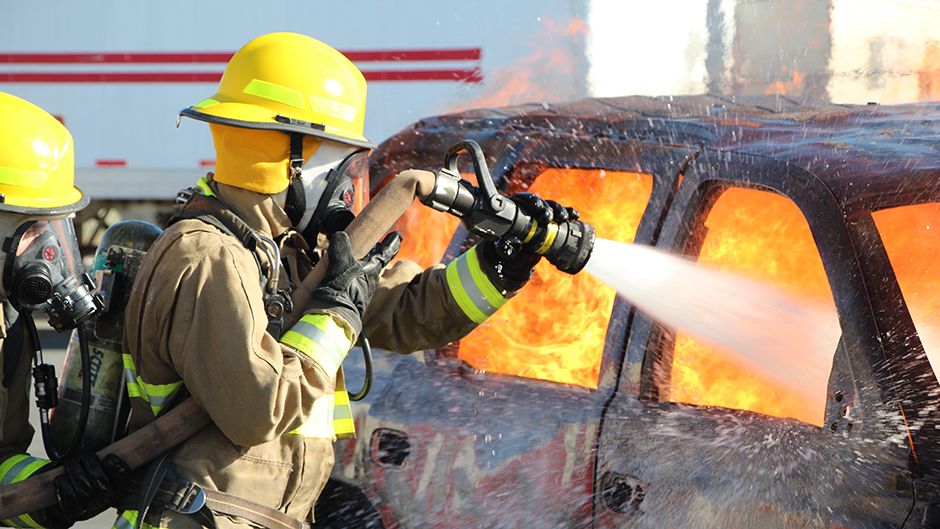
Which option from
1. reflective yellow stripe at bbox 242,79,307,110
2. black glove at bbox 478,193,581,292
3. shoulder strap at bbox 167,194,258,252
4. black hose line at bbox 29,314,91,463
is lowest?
black hose line at bbox 29,314,91,463

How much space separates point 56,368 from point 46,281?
4.73 meters

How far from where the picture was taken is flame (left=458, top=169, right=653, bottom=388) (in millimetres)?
3852

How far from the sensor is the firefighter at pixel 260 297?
2584 mm

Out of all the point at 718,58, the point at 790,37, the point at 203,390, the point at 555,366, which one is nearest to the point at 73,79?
the point at 718,58

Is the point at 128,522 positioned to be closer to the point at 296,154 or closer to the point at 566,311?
the point at 296,154

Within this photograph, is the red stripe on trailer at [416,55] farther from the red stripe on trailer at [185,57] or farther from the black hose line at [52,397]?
the black hose line at [52,397]

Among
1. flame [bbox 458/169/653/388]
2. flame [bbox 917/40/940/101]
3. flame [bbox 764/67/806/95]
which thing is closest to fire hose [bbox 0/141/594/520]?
flame [bbox 458/169/653/388]

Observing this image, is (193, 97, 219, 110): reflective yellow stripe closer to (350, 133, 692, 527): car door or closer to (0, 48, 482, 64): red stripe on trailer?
(350, 133, 692, 527): car door

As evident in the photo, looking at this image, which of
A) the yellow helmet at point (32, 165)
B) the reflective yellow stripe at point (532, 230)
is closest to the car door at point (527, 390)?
the reflective yellow stripe at point (532, 230)

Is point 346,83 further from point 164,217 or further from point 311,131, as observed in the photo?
point 164,217

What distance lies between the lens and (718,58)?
8398 millimetres

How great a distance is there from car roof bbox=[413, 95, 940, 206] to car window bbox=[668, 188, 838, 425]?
198mm

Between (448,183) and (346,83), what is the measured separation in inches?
13.4

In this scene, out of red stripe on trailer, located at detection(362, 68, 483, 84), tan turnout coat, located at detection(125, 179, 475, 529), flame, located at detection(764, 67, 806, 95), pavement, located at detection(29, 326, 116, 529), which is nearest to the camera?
tan turnout coat, located at detection(125, 179, 475, 529)
